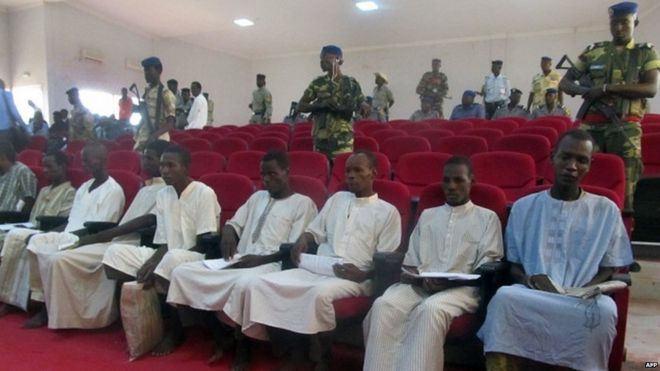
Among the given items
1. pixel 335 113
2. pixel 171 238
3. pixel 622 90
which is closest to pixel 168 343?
pixel 171 238

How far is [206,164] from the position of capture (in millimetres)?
4500

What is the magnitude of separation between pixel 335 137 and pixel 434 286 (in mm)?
2345

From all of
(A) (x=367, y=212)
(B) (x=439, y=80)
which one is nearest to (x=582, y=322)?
(A) (x=367, y=212)

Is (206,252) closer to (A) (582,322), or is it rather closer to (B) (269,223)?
(B) (269,223)

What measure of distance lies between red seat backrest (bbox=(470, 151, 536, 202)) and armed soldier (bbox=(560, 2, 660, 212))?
0.45 metres

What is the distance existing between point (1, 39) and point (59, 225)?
9016mm

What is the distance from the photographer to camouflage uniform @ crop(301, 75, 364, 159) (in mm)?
4363

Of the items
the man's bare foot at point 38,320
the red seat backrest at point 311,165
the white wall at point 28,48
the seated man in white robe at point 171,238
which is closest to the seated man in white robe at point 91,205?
the man's bare foot at point 38,320

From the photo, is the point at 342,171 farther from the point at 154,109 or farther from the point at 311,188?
the point at 154,109

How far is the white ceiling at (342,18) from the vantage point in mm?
10586

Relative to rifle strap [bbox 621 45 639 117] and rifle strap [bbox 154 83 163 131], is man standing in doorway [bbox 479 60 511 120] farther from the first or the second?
rifle strap [bbox 154 83 163 131]

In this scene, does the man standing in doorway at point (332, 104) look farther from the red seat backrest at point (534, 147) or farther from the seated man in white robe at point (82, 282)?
the seated man in white robe at point (82, 282)

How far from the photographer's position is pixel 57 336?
306 cm

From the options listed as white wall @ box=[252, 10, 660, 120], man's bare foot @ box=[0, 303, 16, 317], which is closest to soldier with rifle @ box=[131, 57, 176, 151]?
man's bare foot @ box=[0, 303, 16, 317]
